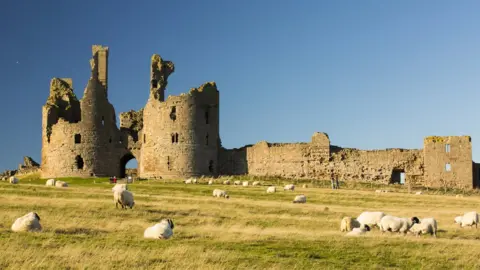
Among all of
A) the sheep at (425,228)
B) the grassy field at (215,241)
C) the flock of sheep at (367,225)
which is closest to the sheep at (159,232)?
the flock of sheep at (367,225)

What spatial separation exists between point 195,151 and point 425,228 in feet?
126

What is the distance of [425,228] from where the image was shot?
20.5 metres

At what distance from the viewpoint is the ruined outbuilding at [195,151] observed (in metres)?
55.3

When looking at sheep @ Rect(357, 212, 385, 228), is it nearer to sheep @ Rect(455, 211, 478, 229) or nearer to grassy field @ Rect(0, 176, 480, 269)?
grassy field @ Rect(0, 176, 480, 269)

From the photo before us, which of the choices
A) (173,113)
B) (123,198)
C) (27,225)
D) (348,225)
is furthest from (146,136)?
(27,225)

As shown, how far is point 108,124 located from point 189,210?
3629 centimetres

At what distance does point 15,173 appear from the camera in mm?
74938

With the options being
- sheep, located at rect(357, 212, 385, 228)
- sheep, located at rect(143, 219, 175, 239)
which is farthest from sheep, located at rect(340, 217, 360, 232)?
sheep, located at rect(143, 219, 175, 239)

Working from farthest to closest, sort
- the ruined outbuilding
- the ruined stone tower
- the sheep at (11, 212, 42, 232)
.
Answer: the ruined stone tower, the ruined outbuilding, the sheep at (11, 212, 42, 232)

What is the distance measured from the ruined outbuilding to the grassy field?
27.4 m

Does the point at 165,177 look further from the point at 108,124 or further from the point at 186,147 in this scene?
the point at 108,124

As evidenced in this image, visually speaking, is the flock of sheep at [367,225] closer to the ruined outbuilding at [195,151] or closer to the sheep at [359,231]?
the sheep at [359,231]

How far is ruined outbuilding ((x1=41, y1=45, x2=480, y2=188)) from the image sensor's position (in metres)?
55.3

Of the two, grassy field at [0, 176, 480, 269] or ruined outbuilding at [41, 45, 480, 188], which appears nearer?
grassy field at [0, 176, 480, 269]
